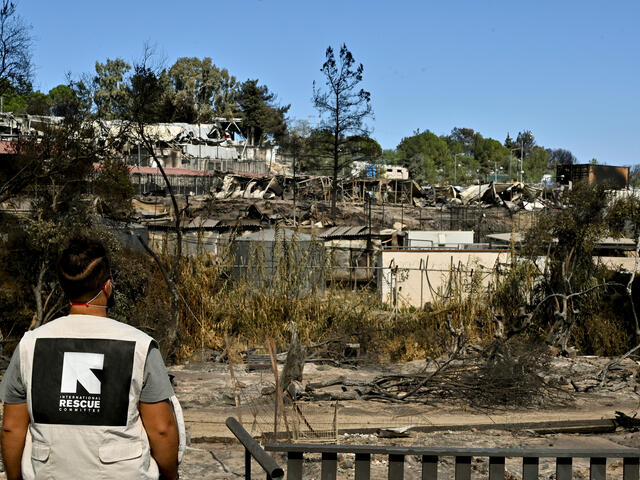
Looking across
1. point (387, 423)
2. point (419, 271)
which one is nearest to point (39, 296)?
point (387, 423)

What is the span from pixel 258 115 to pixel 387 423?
73297mm

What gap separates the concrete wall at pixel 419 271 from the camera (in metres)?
21.6

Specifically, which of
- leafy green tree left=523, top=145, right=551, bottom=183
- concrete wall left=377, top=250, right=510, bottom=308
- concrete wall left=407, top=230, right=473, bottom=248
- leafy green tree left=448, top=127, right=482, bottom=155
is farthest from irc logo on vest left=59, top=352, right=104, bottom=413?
leafy green tree left=448, top=127, right=482, bottom=155

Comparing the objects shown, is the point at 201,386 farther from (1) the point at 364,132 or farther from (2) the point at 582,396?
(1) the point at 364,132

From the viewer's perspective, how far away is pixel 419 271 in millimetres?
23500

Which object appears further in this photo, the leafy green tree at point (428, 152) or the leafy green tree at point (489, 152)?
the leafy green tree at point (489, 152)

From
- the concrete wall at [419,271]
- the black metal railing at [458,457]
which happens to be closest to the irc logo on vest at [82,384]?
the black metal railing at [458,457]

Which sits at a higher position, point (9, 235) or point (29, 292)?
point (9, 235)

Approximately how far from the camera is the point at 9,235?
18.3m

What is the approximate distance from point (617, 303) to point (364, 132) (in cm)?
3080

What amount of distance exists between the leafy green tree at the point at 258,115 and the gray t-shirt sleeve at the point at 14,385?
79073mm

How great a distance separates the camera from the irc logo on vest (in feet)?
9.63

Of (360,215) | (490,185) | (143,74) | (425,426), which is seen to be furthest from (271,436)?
(490,185)

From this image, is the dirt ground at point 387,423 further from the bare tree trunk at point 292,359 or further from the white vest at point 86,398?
the white vest at point 86,398
